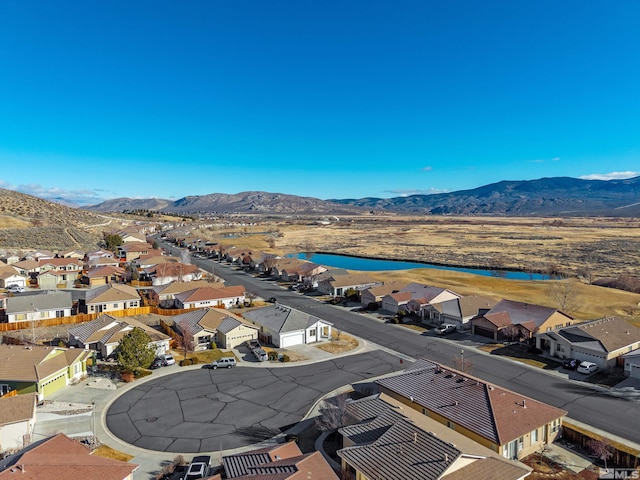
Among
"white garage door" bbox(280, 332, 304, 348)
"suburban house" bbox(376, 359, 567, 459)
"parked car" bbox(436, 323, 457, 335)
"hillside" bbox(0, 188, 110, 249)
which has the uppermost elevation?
"hillside" bbox(0, 188, 110, 249)

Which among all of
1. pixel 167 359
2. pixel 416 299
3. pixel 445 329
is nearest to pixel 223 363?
pixel 167 359

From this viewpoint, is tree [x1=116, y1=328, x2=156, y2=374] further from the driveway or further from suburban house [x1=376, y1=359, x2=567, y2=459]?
suburban house [x1=376, y1=359, x2=567, y2=459]

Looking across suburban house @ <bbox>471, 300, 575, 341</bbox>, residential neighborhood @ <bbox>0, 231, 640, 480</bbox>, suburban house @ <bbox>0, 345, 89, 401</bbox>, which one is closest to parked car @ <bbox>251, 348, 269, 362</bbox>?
residential neighborhood @ <bbox>0, 231, 640, 480</bbox>

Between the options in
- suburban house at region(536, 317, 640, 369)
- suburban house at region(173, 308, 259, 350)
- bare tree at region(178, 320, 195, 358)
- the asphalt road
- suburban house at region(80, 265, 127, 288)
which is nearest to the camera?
the asphalt road

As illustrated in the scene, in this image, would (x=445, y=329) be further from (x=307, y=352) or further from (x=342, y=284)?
(x=342, y=284)

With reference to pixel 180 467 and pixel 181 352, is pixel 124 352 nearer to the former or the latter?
pixel 181 352

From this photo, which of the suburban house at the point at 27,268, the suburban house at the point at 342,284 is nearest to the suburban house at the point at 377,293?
the suburban house at the point at 342,284
